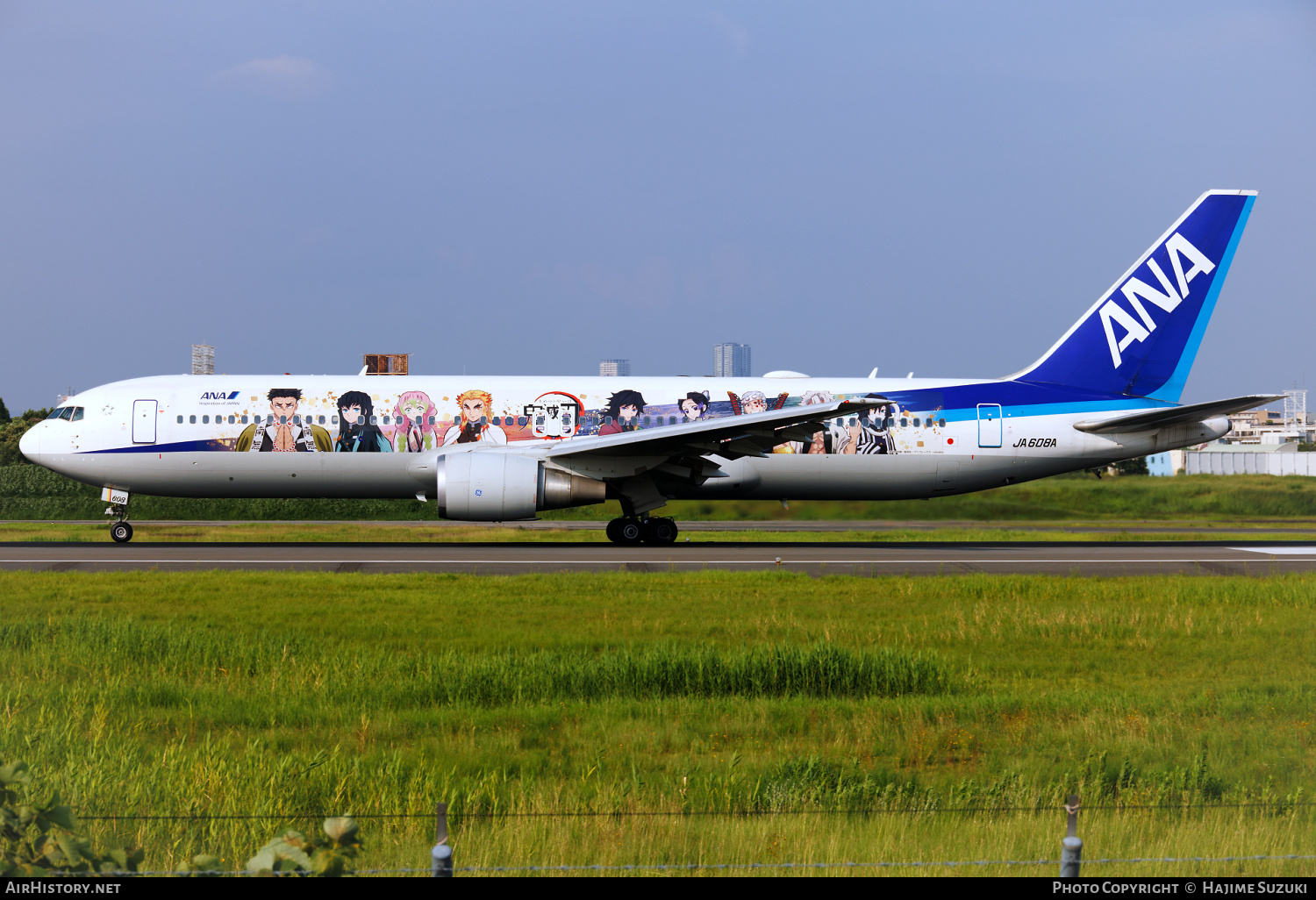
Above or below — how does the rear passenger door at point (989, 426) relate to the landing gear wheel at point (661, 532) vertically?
above

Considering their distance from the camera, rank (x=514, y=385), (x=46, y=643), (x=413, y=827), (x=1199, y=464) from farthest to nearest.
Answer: (x=1199, y=464) → (x=514, y=385) → (x=46, y=643) → (x=413, y=827)

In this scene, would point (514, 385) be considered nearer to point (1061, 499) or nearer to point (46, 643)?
point (46, 643)

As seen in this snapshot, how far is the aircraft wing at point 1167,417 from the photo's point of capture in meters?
22.3

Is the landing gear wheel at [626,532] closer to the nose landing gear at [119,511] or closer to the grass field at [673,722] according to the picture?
the grass field at [673,722]

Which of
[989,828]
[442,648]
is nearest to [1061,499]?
[442,648]

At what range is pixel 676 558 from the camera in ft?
65.8

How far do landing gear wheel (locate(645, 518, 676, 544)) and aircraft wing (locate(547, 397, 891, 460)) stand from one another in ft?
6.45

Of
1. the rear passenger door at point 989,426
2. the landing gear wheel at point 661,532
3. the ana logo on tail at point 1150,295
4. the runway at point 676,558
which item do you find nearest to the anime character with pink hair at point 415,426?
the runway at point 676,558

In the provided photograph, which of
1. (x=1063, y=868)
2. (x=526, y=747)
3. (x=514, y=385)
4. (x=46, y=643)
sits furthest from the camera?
(x=514, y=385)

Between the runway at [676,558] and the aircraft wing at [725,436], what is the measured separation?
7.06 feet

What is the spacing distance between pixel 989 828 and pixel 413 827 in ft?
11.1

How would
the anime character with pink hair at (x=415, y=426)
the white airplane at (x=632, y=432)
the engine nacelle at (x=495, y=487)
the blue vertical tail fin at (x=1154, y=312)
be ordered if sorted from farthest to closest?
the blue vertical tail fin at (x=1154, y=312) → the anime character with pink hair at (x=415, y=426) → the white airplane at (x=632, y=432) → the engine nacelle at (x=495, y=487)

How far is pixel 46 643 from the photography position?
34.6ft

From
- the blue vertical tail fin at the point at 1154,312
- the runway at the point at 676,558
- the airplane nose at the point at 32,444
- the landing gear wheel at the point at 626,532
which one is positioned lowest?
the runway at the point at 676,558
